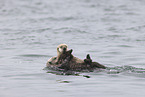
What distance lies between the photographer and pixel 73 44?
1352cm

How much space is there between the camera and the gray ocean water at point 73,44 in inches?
286

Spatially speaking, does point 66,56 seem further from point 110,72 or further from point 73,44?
point 73,44

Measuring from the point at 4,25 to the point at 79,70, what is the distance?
11.4 m

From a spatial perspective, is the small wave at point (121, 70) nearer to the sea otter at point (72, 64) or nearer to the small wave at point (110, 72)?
the small wave at point (110, 72)

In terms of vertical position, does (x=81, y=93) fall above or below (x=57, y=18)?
below

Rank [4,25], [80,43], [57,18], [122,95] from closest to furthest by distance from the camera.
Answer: [122,95], [80,43], [4,25], [57,18]

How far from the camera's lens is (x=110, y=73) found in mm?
8336

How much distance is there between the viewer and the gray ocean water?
7.28 m

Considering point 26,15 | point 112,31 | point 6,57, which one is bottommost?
point 6,57

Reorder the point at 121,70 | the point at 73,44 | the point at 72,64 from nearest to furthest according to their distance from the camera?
1. the point at 72,64
2. the point at 121,70
3. the point at 73,44

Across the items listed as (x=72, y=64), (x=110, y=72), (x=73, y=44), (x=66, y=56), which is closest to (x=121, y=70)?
(x=110, y=72)

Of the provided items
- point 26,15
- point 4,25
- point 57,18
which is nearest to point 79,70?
Result: point 4,25

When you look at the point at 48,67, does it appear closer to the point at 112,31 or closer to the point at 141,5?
the point at 112,31

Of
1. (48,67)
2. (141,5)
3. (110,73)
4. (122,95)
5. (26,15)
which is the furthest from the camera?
Result: (141,5)
